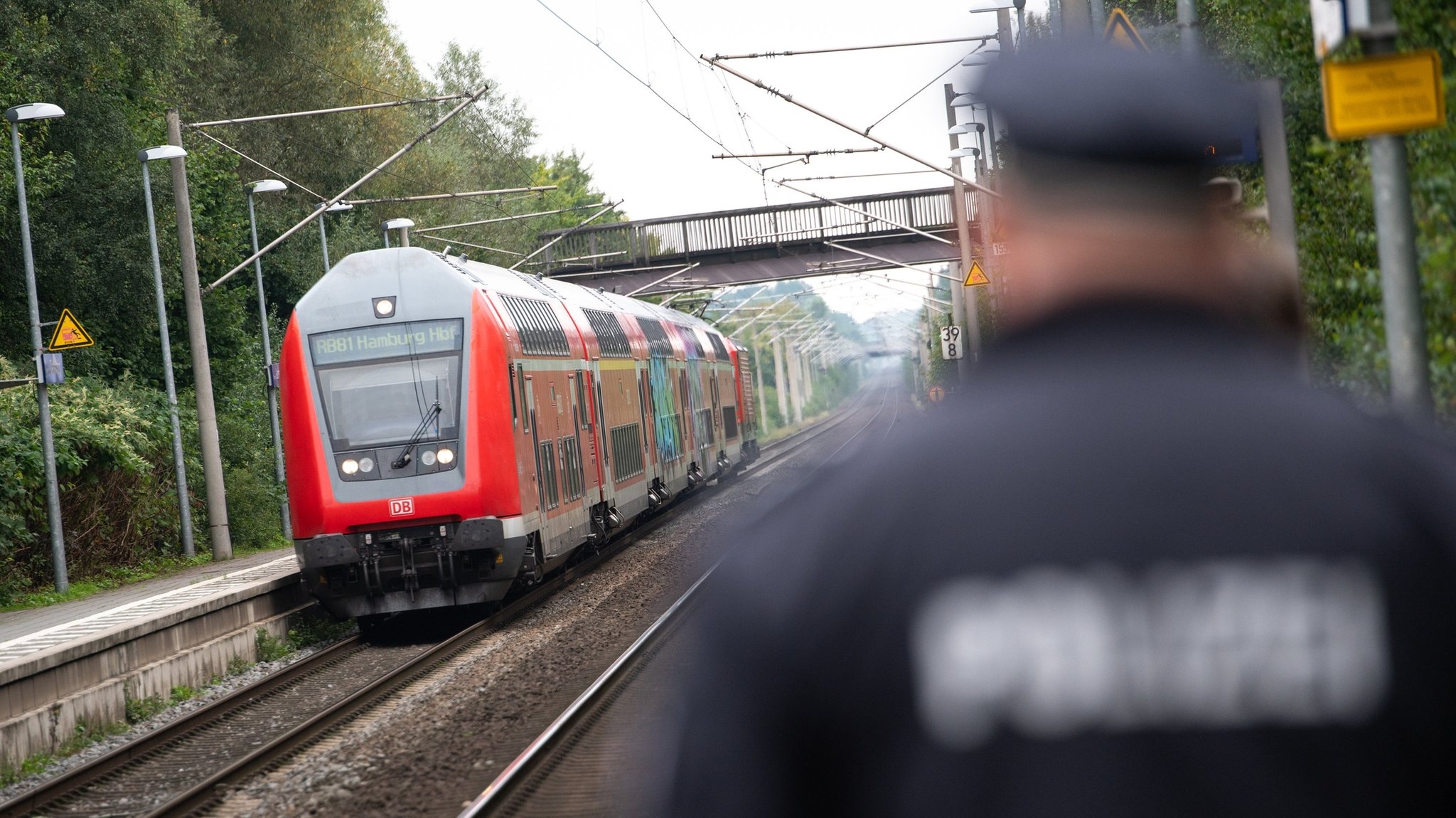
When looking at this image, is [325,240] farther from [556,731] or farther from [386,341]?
[556,731]

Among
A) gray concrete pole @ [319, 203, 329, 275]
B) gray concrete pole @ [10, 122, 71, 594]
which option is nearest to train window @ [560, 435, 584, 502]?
gray concrete pole @ [10, 122, 71, 594]

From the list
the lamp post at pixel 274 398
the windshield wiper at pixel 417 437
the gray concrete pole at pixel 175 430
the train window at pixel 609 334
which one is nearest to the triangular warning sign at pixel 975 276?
the train window at pixel 609 334

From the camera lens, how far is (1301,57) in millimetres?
8633

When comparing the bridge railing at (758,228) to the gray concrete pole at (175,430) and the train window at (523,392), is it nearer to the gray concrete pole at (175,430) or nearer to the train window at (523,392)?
the gray concrete pole at (175,430)

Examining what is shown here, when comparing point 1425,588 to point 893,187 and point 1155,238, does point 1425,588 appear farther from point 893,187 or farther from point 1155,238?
point 893,187

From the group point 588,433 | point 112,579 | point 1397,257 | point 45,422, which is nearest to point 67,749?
point 588,433

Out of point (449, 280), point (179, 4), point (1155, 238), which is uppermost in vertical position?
point (179, 4)

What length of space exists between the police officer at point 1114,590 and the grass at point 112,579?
21024mm

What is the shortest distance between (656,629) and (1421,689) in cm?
1256

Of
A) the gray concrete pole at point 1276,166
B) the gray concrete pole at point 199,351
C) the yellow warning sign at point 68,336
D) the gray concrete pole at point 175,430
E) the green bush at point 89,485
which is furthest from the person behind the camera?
the gray concrete pole at point 175,430

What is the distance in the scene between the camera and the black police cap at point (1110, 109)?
1818 mm

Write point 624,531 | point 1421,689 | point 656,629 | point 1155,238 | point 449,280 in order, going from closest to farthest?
point 1421,689 → point 1155,238 → point 656,629 → point 449,280 → point 624,531

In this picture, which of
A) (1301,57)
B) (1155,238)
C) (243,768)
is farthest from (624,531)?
(1155,238)

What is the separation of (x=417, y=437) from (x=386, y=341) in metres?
1.04
